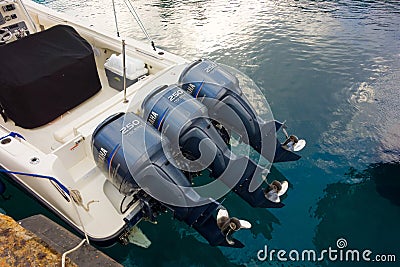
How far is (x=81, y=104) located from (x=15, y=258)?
234 centimetres

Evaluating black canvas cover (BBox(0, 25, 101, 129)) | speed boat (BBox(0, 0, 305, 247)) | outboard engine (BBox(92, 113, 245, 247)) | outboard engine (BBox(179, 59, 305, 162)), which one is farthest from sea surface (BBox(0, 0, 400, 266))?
black canvas cover (BBox(0, 25, 101, 129))

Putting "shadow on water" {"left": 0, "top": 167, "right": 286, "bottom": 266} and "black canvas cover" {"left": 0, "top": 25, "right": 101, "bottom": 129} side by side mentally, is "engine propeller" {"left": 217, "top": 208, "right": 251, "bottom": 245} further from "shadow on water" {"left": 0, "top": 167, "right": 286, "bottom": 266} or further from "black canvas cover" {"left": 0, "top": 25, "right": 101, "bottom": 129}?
"black canvas cover" {"left": 0, "top": 25, "right": 101, "bottom": 129}

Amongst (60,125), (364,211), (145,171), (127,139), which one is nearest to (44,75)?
(60,125)

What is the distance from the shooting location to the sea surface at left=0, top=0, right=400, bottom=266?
2.69m

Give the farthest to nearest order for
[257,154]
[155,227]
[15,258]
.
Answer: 1. [257,154]
2. [155,227]
3. [15,258]

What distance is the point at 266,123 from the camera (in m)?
2.81

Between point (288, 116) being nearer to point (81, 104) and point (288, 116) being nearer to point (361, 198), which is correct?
point (361, 198)

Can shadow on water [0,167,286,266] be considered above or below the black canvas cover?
below

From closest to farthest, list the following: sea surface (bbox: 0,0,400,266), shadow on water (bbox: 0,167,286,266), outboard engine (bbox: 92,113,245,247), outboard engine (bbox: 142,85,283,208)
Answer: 1. outboard engine (bbox: 92,113,245,247)
2. outboard engine (bbox: 142,85,283,208)
3. shadow on water (bbox: 0,167,286,266)
4. sea surface (bbox: 0,0,400,266)

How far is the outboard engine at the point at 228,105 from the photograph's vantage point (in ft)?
8.93

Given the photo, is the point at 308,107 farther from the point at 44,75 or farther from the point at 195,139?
the point at 44,75

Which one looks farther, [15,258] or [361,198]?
[361,198]

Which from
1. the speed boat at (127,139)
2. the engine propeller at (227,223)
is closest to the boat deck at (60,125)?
the speed boat at (127,139)

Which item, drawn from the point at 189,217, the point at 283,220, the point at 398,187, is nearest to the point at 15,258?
the point at 189,217
